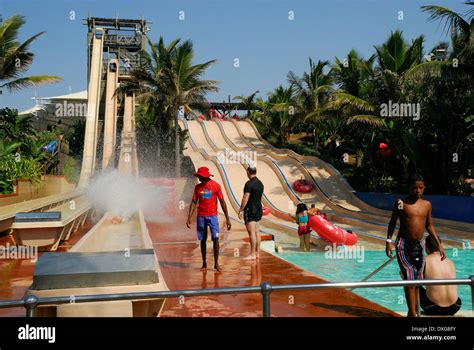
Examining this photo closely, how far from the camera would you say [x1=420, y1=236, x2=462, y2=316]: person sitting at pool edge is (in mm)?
4824

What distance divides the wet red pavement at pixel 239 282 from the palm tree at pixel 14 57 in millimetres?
10875

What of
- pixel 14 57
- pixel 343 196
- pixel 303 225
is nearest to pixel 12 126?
pixel 14 57

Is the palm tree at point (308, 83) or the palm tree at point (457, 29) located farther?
the palm tree at point (308, 83)

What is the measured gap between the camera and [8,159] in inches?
680

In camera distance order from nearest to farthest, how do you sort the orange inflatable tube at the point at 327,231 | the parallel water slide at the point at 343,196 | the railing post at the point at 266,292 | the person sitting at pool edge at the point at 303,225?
the railing post at the point at 266,292 < the person sitting at pool edge at the point at 303,225 < the orange inflatable tube at the point at 327,231 < the parallel water slide at the point at 343,196

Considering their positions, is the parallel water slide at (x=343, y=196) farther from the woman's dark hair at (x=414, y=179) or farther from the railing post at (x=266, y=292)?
the railing post at (x=266, y=292)

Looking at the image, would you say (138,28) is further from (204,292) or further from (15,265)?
(204,292)

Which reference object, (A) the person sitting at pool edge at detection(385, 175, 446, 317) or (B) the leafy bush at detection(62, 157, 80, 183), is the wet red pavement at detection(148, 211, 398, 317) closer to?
(A) the person sitting at pool edge at detection(385, 175, 446, 317)

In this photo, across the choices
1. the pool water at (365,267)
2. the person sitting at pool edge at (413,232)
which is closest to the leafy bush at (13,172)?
the pool water at (365,267)

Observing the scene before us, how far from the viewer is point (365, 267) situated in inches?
408

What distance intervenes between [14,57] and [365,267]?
14.6 metres

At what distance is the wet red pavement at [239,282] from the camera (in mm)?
5148

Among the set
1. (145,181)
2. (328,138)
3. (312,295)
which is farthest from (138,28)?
(312,295)
